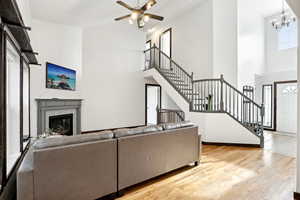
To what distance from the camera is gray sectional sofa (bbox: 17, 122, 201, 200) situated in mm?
1843

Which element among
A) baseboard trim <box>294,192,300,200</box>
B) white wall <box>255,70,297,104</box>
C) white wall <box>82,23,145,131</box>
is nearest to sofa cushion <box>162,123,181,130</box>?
baseboard trim <box>294,192,300,200</box>

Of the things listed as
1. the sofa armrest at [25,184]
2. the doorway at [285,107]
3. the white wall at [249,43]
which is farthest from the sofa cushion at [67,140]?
the doorway at [285,107]

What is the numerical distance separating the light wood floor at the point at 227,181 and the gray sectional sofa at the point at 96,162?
0.21m

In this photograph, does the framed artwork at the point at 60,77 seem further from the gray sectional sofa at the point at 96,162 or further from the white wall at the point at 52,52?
the gray sectional sofa at the point at 96,162

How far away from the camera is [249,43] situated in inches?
264

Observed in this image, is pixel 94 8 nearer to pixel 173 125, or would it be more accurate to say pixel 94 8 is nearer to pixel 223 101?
pixel 173 125

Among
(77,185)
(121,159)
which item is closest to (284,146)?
(121,159)

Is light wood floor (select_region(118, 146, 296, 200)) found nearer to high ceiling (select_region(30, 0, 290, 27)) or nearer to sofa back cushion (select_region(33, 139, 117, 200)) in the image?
sofa back cushion (select_region(33, 139, 117, 200))

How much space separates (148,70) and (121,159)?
5.76 m

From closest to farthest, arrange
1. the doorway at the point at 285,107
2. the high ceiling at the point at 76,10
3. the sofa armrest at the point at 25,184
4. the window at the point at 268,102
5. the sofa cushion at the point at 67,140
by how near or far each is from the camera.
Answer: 1. the sofa armrest at the point at 25,184
2. the sofa cushion at the point at 67,140
3. the high ceiling at the point at 76,10
4. the doorway at the point at 285,107
5. the window at the point at 268,102

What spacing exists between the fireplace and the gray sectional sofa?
11.4 ft

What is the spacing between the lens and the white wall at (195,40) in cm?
648

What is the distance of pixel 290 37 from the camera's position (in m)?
7.16

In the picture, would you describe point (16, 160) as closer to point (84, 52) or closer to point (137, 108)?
point (84, 52)
